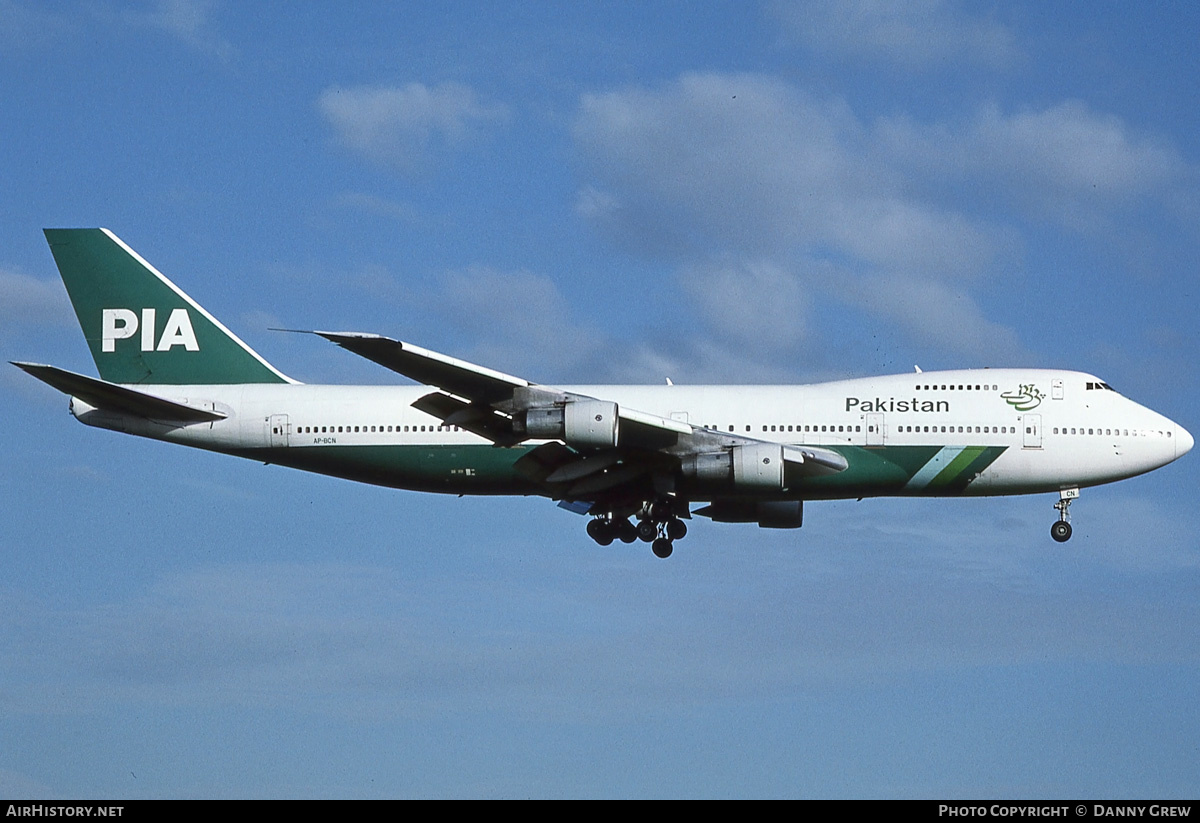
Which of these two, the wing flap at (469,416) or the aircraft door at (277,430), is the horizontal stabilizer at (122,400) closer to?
the aircraft door at (277,430)

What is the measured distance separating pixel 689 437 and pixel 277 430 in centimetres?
1213

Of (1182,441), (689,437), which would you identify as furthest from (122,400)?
(1182,441)

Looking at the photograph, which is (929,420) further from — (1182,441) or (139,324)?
(139,324)

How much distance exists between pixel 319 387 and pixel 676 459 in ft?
36.5

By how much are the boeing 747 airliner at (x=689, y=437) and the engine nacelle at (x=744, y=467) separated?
0.13 ft

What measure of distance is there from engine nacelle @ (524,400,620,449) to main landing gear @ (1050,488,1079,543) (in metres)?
13.2

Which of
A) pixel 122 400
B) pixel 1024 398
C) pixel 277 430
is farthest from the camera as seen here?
pixel 277 430

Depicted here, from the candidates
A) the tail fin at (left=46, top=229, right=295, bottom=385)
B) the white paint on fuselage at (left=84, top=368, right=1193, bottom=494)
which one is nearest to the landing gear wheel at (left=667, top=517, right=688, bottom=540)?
the white paint on fuselage at (left=84, top=368, right=1193, bottom=494)

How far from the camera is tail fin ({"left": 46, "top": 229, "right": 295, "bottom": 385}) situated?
150 feet

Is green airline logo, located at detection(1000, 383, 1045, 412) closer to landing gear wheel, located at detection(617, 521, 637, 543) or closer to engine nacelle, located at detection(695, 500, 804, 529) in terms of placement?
engine nacelle, located at detection(695, 500, 804, 529)

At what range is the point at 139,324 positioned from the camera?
4641 centimetres
